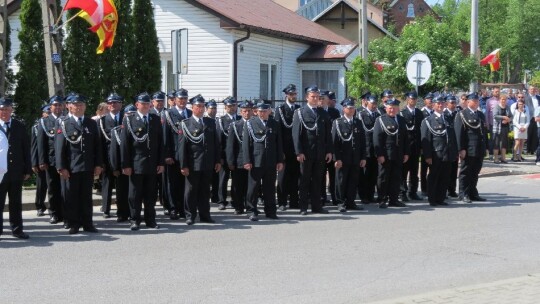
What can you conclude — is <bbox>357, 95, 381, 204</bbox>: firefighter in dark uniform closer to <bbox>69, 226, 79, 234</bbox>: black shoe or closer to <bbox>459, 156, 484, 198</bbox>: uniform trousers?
<bbox>459, 156, 484, 198</bbox>: uniform trousers

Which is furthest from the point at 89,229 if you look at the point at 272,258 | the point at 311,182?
the point at 311,182

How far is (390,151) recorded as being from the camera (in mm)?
14648

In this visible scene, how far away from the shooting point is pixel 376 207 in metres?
14.7

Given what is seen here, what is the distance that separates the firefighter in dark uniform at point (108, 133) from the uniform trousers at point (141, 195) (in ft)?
3.08

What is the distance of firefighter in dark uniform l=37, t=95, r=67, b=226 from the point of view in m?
12.4

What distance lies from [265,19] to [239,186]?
14478 millimetres

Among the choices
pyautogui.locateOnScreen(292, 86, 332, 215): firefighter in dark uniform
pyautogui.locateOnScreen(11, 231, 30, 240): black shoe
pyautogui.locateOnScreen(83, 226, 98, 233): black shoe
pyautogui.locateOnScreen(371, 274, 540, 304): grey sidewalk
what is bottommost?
pyautogui.locateOnScreen(371, 274, 540, 304): grey sidewalk

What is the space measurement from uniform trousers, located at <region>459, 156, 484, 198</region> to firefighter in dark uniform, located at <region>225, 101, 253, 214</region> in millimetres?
4284

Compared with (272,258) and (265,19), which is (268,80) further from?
(272,258)

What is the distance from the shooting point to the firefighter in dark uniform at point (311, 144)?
13664mm

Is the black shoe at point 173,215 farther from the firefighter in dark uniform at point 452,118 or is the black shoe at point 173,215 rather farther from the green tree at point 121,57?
the green tree at point 121,57

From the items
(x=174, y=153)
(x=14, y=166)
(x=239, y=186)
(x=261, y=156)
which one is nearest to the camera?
(x=14, y=166)

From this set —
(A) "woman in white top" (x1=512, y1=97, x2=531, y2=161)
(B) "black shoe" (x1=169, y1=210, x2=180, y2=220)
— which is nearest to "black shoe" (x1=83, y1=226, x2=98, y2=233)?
(B) "black shoe" (x1=169, y1=210, x2=180, y2=220)

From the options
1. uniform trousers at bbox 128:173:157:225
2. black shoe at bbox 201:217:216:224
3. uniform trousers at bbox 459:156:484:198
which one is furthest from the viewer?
uniform trousers at bbox 459:156:484:198
